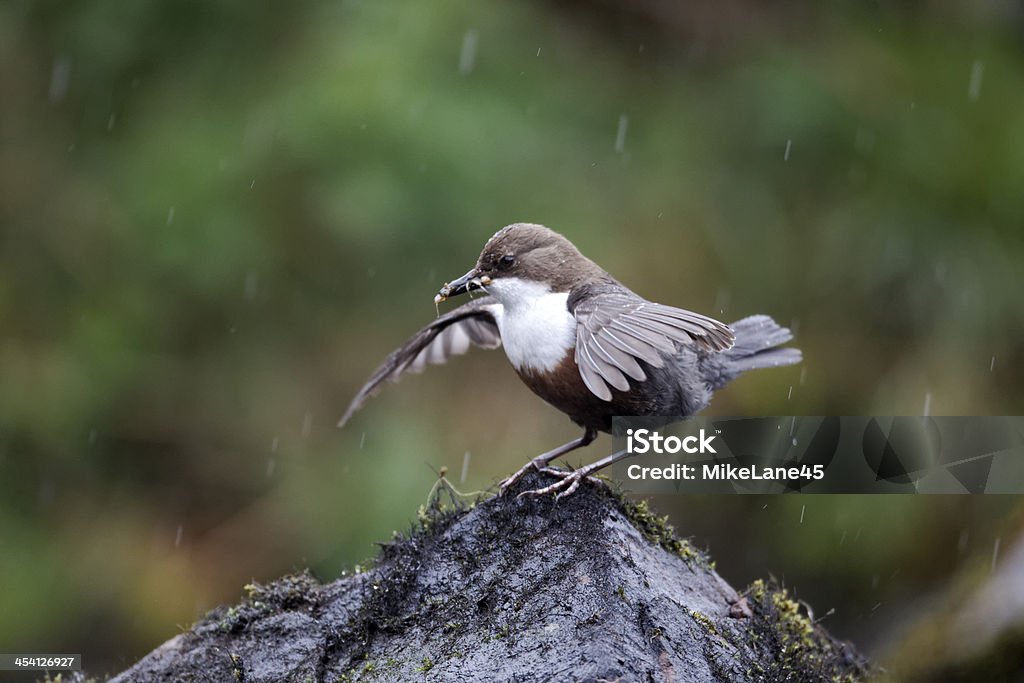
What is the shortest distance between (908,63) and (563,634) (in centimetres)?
528

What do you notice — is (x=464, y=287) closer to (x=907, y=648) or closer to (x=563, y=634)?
(x=563, y=634)

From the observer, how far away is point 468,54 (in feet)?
19.1

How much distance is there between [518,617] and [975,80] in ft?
17.2

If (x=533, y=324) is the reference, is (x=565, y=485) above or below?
below

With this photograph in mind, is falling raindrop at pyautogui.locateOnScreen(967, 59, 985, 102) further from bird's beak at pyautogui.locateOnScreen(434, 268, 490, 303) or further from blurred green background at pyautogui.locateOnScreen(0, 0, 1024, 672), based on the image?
bird's beak at pyautogui.locateOnScreen(434, 268, 490, 303)

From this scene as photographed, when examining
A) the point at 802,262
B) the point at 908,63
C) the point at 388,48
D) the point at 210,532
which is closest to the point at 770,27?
the point at 908,63

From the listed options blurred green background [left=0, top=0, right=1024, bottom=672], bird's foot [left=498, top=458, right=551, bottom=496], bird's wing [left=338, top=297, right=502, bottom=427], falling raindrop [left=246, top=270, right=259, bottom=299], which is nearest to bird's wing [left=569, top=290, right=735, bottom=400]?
bird's foot [left=498, top=458, right=551, bottom=496]

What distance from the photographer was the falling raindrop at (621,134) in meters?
6.27

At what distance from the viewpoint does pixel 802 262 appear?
629 centimetres

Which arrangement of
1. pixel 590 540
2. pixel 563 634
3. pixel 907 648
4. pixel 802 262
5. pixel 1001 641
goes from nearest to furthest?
pixel 563 634
pixel 590 540
pixel 1001 641
pixel 907 648
pixel 802 262

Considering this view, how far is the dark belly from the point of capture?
9.43ft

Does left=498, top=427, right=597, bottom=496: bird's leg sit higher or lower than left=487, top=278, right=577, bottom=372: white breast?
Answer: lower

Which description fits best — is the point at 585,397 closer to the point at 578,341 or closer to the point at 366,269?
the point at 578,341

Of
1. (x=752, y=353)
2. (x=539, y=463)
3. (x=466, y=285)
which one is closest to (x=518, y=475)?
(x=539, y=463)
